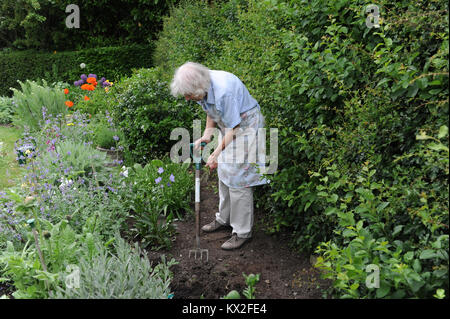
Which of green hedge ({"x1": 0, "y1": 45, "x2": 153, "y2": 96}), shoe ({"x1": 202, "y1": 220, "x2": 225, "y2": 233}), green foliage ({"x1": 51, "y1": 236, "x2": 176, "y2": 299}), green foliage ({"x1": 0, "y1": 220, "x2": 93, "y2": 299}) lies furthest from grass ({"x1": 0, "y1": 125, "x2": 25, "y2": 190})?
green hedge ({"x1": 0, "y1": 45, "x2": 153, "y2": 96})

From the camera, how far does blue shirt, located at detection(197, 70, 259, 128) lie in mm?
2934

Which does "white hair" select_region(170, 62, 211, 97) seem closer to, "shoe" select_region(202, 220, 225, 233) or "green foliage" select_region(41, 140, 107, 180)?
"shoe" select_region(202, 220, 225, 233)

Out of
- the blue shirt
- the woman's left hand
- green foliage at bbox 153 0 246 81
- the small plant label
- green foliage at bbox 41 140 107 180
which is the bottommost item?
the small plant label

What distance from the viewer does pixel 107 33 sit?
472 inches

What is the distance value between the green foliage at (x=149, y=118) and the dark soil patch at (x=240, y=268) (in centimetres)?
147

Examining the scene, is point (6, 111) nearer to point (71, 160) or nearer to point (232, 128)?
point (71, 160)

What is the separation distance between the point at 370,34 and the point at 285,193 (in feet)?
3.79

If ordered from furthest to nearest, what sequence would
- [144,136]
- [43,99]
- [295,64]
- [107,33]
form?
[107,33] → [43,99] → [144,136] → [295,64]

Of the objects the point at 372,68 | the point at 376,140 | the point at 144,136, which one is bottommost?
the point at 144,136

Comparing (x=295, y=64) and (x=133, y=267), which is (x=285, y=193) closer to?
(x=295, y=64)

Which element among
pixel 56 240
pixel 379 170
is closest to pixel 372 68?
pixel 379 170

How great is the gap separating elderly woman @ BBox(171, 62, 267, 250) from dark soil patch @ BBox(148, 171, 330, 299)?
165 mm

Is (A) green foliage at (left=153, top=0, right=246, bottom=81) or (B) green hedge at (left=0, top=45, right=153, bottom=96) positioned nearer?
(A) green foliage at (left=153, top=0, right=246, bottom=81)

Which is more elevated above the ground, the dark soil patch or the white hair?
the white hair
